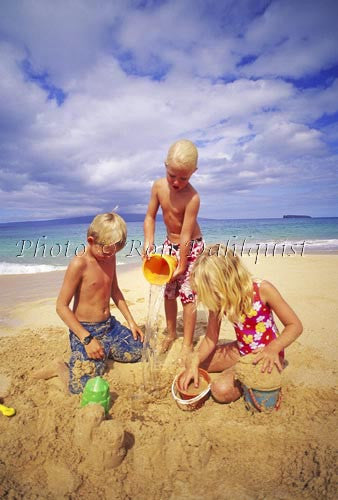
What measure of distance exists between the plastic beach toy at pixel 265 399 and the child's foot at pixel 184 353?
87 cm

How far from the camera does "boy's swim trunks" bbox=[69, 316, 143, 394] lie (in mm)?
2482

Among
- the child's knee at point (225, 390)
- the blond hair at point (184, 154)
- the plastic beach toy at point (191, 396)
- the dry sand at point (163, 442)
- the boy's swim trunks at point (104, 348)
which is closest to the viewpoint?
the dry sand at point (163, 442)

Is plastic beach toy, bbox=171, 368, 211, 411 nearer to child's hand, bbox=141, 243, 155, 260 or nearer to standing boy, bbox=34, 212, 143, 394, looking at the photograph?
standing boy, bbox=34, 212, 143, 394

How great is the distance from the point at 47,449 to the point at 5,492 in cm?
30

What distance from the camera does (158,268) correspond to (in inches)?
122

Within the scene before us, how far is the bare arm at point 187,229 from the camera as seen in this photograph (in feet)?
9.59

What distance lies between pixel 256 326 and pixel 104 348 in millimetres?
1346

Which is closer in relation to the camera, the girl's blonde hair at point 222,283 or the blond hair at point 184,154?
the girl's blonde hair at point 222,283

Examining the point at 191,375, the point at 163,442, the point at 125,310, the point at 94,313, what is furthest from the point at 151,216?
the point at 163,442

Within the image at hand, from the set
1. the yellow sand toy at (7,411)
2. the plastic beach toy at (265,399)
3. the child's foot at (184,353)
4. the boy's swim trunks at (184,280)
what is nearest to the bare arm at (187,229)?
the boy's swim trunks at (184,280)

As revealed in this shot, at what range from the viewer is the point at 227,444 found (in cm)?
179

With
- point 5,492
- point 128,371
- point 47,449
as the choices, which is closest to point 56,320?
point 128,371

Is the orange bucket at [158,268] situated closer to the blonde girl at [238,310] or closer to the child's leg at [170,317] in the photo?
the child's leg at [170,317]

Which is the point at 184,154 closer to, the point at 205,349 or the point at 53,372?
the point at 205,349
